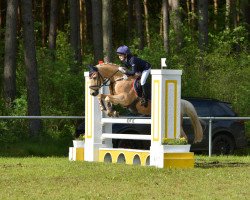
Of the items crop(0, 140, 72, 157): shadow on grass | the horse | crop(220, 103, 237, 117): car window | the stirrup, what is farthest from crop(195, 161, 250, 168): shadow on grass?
crop(0, 140, 72, 157): shadow on grass

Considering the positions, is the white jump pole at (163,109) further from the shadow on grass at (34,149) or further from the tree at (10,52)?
the tree at (10,52)

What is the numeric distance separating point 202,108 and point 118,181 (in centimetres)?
1206

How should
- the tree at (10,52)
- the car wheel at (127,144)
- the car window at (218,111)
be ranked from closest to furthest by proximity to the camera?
the car wheel at (127,144) → the car window at (218,111) → the tree at (10,52)

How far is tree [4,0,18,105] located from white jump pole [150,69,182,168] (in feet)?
43.1

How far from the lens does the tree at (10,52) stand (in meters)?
34.6

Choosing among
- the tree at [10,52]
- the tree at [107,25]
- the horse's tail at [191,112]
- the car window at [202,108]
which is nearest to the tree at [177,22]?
the tree at [107,25]

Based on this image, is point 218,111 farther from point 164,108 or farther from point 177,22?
point 177,22

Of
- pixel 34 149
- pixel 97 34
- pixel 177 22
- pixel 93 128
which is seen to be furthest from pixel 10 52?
pixel 93 128

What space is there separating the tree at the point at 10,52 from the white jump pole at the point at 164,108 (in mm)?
13126

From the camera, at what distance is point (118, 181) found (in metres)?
18.0

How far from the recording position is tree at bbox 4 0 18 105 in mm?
34594

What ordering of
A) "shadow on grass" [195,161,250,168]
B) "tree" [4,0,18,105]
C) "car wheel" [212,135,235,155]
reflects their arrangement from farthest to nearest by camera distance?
"tree" [4,0,18,105] → "car wheel" [212,135,235,155] → "shadow on grass" [195,161,250,168]

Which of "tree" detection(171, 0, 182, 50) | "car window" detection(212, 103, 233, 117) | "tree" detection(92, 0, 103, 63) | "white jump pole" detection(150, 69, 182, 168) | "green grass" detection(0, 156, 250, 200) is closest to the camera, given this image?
"green grass" detection(0, 156, 250, 200)

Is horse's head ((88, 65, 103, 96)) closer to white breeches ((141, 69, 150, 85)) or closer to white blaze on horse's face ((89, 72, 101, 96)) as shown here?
white blaze on horse's face ((89, 72, 101, 96))
